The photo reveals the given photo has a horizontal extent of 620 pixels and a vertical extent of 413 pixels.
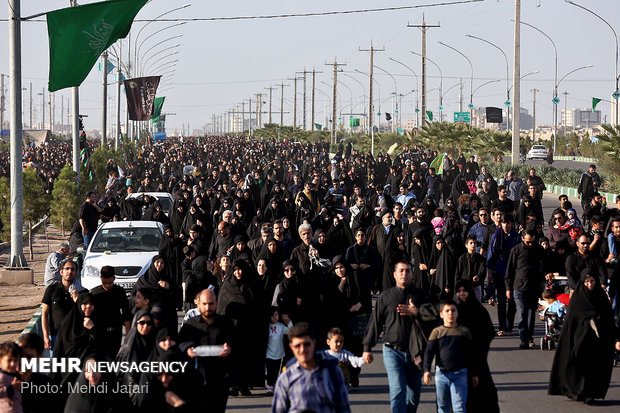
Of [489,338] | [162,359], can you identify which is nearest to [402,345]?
[489,338]

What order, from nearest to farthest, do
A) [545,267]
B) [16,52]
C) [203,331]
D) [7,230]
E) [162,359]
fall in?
[162,359] → [203,331] → [545,267] → [16,52] → [7,230]

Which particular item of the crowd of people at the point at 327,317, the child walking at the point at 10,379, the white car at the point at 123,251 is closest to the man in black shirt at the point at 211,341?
the crowd of people at the point at 327,317

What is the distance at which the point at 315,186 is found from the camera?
2458cm

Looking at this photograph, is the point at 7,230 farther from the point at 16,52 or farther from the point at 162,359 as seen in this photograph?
the point at 162,359

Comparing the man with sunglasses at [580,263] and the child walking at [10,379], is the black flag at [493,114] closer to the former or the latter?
the man with sunglasses at [580,263]

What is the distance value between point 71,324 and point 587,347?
15.1ft

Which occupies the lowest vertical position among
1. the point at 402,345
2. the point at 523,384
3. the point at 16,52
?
the point at 523,384

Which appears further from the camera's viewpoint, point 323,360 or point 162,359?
point 162,359

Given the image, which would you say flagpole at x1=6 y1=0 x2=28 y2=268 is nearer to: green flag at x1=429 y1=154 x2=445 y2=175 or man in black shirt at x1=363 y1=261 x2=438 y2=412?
man in black shirt at x1=363 y1=261 x2=438 y2=412

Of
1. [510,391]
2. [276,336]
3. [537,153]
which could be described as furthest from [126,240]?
[537,153]

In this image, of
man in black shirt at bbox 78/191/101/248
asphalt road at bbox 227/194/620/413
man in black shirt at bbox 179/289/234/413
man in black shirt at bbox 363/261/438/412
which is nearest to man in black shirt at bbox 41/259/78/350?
asphalt road at bbox 227/194/620/413

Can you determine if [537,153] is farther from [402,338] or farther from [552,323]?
[402,338]

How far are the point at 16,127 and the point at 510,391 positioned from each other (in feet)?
38.1

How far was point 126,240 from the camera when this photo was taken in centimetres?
1717
